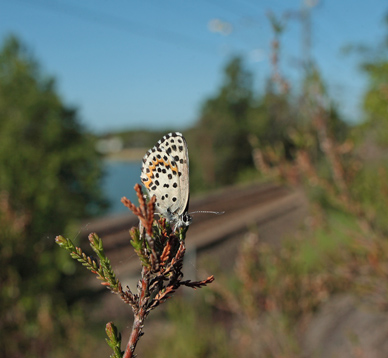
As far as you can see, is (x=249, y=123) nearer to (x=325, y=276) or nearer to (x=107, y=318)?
(x=107, y=318)

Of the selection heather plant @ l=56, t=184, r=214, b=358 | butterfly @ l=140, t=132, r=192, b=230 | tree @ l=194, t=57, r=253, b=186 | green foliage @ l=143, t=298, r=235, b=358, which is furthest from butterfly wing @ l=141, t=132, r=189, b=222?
tree @ l=194, t=57, r=253, b=186

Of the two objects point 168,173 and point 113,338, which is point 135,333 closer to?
point 113,338

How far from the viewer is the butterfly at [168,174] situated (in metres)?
1.23

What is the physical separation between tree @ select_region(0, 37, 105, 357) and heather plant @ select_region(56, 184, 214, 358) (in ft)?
0.30

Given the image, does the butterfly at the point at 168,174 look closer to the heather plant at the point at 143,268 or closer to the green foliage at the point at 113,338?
the heather plant at the point at 143,268

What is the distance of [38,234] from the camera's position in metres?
5.94

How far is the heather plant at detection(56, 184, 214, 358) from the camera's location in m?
0.88

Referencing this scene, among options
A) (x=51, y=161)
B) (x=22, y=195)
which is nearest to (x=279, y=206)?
(x=51, y=161)

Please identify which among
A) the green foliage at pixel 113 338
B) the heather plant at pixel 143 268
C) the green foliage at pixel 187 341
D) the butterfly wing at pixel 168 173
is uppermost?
the butterfly wing at pixel 168 173

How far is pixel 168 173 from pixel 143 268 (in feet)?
1.35

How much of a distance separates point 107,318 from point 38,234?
386cm

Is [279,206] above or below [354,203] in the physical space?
below

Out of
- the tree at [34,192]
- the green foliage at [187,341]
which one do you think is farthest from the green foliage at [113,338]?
the green foliage at [187,341]

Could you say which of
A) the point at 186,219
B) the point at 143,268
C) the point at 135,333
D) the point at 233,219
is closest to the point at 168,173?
the point at 186,219
